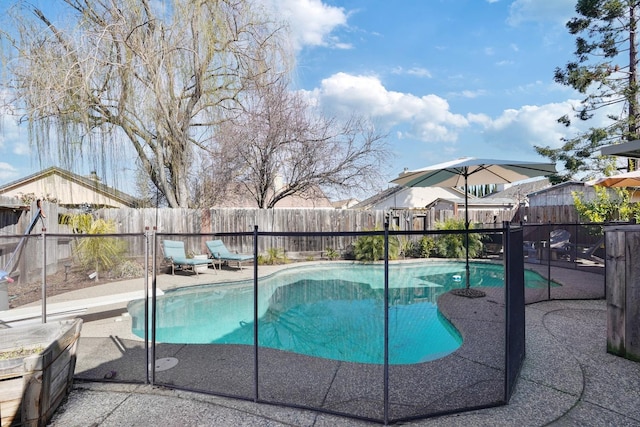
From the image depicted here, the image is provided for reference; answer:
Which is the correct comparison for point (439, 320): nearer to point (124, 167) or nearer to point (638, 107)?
point (124, 167)

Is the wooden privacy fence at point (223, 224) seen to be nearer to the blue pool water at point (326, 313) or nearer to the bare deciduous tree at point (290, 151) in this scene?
the blue pool water at point (326, 313)

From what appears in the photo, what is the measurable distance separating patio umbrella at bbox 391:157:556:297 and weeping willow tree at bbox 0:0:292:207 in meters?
5.22

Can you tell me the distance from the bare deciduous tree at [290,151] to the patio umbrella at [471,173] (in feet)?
20.3

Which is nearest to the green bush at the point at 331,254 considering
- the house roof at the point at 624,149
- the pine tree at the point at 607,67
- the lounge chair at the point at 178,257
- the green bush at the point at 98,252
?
the lounge chair at the point at 178,257

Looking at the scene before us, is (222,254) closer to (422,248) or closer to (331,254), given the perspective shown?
(331,254)

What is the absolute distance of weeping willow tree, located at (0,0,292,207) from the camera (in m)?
5.73

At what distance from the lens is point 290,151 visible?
12.9 meters

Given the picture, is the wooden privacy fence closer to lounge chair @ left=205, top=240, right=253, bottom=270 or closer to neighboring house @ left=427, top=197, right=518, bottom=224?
neighboring house @ left=427, top=197, right=518, bottom=224

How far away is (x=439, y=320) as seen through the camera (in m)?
4.76

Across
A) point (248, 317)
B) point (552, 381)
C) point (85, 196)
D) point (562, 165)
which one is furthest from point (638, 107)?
point (85, 196)

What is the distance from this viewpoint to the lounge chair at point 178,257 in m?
7.90

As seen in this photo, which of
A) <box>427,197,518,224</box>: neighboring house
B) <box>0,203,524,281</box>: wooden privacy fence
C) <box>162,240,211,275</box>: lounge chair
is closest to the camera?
<box>0,203,524,281</box>: wooden privacy fence

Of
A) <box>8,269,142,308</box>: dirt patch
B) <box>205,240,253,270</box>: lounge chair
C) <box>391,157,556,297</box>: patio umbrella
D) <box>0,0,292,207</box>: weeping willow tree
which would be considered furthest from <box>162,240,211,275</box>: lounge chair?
<box>391,157,556,297</box>: patio umbrella

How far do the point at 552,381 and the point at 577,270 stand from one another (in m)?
6.93
